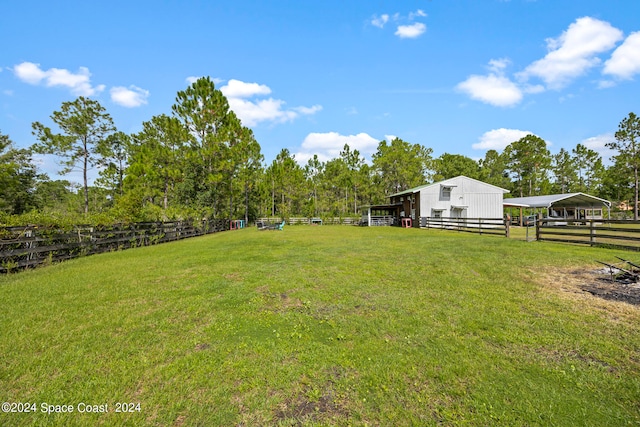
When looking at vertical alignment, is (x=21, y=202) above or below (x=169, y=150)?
below

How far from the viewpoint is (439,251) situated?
9.95 meters

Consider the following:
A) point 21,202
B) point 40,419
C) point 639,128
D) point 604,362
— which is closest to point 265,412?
point 40,419

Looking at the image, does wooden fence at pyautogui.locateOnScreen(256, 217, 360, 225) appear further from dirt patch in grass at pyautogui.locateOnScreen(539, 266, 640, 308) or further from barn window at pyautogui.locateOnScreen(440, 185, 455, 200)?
dirt patch in grass at pyautogui.locateOnScreen(539, 266, 640, 308)

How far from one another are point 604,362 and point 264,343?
3651 millimetres

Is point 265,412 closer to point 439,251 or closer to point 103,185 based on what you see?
point 439,251

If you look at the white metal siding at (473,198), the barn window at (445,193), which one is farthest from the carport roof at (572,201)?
the barn window at (445,193)

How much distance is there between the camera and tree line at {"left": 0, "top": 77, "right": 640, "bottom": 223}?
27.6m

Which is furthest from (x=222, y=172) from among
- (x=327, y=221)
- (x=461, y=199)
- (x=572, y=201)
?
(x=572, y=201)

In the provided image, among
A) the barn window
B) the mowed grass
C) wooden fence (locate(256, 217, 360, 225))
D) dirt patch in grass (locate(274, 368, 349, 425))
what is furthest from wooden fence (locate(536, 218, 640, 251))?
wooden fence (locate(256, 217, 360, 225))

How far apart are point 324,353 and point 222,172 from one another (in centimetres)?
3036

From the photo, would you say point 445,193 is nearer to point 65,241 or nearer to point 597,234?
point 597,234

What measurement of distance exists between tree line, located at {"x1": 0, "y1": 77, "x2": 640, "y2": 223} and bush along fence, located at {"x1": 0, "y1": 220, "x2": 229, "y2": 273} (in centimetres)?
58

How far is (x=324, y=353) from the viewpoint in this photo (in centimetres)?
312

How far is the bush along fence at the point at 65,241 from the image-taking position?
304 inches
